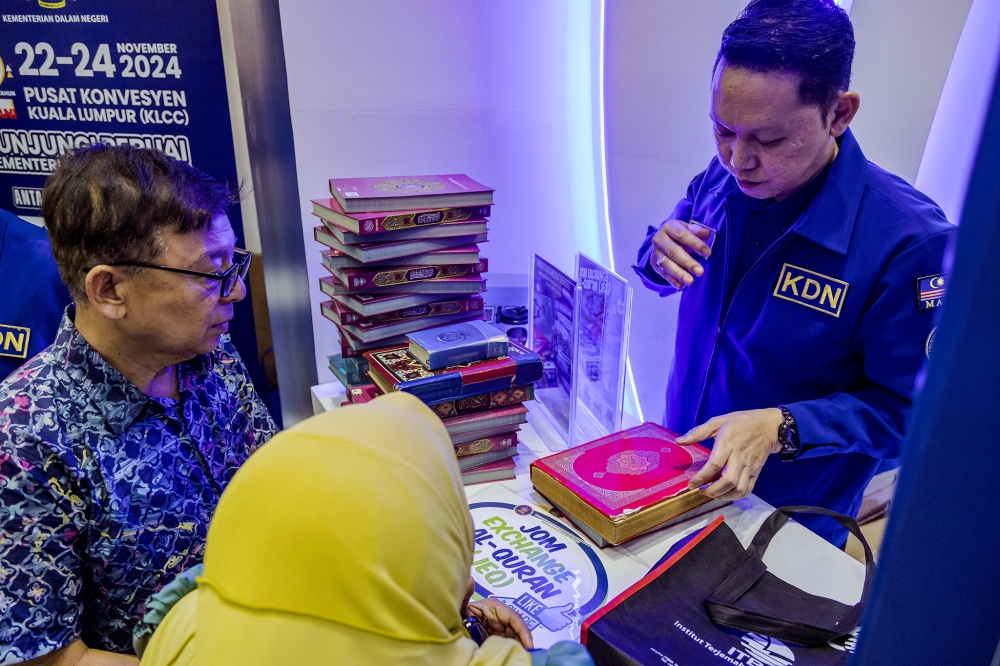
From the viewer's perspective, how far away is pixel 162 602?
3.33 ft

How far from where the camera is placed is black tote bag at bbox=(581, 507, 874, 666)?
1.09m

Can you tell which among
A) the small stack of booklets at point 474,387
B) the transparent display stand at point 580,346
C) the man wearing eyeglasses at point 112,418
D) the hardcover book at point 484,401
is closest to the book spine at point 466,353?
the small stack of booklets at point 474,387

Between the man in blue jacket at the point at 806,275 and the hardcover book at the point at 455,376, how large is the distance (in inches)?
20.4

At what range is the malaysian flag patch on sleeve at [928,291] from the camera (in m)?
1.46

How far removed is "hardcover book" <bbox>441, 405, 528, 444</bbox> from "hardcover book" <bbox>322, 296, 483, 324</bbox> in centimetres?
54

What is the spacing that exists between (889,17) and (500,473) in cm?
203

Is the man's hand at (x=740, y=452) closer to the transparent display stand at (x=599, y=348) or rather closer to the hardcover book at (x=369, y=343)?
the transparent display stand at (x=599, y=348)

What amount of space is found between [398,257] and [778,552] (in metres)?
1.42

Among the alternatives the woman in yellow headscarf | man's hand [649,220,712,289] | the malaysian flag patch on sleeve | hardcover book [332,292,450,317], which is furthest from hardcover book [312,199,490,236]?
the woman in yellow headscarf

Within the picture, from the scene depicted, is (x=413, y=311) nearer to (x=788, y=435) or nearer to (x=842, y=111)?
(x=788, y=435)

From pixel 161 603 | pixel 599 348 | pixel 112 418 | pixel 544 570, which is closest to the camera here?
pixel 161 603

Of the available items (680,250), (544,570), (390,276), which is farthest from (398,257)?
(544,570)

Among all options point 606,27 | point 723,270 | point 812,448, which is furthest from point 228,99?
point 812,448

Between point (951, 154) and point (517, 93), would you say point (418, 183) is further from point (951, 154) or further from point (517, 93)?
point (951, 154)
